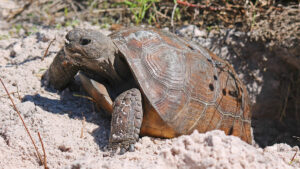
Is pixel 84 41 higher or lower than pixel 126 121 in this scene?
higher

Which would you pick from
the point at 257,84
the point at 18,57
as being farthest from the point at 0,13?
the point at 257,84

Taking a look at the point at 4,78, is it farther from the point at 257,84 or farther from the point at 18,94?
the point at 257,84

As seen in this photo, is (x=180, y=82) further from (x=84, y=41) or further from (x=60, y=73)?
(x=60, y=73)

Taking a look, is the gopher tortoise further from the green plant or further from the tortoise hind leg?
the green plant

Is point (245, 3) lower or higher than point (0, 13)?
higher

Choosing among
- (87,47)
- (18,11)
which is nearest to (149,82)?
(87,47)

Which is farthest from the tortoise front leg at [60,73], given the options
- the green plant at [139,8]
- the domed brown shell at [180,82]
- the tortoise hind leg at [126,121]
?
the green plant at [139,8]
